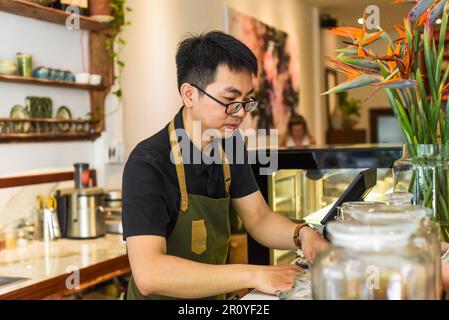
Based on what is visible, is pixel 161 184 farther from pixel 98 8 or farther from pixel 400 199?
pixel 98 8

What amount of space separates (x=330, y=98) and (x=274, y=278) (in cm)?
887

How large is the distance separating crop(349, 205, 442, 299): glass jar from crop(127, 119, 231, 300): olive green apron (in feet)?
3.11

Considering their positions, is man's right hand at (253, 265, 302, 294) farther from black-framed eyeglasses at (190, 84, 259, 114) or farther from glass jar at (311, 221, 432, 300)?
black-framed eyeglasses at (190, 84, 259, 114)

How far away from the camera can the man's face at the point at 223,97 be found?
1816 mm

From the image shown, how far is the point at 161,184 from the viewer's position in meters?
1.78

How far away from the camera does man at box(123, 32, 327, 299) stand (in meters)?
1.53

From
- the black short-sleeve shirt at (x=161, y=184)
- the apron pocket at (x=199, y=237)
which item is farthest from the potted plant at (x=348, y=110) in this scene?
the apron pocket at (x=199, y=237)

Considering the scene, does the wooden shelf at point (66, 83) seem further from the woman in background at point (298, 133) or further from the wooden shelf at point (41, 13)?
the woman in background at point (298, 133)

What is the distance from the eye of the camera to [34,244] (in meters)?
3.45

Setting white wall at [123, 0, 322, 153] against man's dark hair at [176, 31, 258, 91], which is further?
white wall at [123, 0, 322, 153]

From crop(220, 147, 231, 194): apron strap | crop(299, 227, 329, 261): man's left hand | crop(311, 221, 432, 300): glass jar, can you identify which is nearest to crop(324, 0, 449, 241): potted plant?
crop(299, 227, 329, 261): man's left hand

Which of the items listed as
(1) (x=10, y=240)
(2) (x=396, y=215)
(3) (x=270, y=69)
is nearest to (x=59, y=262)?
(1) (x=10, y=240)

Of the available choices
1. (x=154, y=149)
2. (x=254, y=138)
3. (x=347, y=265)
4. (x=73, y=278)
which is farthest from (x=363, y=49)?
(x=254, y=138)

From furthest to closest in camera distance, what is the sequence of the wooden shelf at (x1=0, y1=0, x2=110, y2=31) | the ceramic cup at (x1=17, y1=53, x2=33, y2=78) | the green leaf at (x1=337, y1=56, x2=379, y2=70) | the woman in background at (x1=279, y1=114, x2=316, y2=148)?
the woman in background at (x1=279, y1=114, x2=316, y2=148) → the ceramic cup at (x1=17, y1=53, x2=33, y2=78) → the wooden shelf at (x1=0, y1=0, x2=110, y2=31) → the green leaf at (x1=337, y1=56, x2=379, y2=70)
